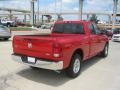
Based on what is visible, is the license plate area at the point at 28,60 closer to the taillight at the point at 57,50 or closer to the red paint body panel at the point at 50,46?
the red paint body panel at the point at 50,46

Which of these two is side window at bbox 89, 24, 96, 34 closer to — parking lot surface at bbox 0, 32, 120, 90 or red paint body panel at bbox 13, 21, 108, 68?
red paint body panel at bbox 13, 21, 108, 68

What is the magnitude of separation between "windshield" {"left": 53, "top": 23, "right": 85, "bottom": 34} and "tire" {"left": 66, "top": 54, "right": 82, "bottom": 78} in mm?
1362

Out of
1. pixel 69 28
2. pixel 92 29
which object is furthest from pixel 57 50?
pixel 92 29

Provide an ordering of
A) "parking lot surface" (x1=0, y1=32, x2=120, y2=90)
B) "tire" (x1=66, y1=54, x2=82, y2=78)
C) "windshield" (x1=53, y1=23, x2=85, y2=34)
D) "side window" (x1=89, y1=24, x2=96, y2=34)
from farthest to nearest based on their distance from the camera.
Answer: "side window" (x1=89, y1=24, x2=96, y2=34)
"windshield" (x1=53, y1=23, x2=85, y2=34)
"tire" (x1=66, y1=54, x2=82, y2=78)
"parking lot surface" (x1=0, y1=32, x2=120, y2=90)

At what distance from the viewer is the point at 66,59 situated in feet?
23.5

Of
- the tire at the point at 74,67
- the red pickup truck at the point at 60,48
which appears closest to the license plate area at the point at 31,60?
the red pickup truck at the point at 60,48

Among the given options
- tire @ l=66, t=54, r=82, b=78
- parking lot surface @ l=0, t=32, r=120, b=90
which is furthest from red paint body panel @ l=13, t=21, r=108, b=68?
parking lot surface @ l=0, t=32, r=120, b=90

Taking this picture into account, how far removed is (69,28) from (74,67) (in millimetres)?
2094

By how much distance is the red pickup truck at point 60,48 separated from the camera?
6.88m

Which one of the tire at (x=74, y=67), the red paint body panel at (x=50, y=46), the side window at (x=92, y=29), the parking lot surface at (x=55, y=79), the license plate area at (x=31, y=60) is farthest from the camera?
the side window at (x=92, y=29)

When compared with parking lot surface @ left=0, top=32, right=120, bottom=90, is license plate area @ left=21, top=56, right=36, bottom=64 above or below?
above

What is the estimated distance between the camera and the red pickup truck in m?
6.88

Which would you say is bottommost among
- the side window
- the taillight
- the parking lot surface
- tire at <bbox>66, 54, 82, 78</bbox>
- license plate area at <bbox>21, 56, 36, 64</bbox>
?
the parking lot surface

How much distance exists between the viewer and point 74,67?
25.7 ft
